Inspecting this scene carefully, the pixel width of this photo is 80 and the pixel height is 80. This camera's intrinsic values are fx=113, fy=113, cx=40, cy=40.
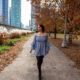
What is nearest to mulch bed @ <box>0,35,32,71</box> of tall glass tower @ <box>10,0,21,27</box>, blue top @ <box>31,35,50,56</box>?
blue top @ <box>31,35,50,56</box>

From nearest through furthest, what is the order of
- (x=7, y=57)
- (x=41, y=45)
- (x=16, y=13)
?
(x=41, y=45)
(x=7, y=57)
(x=16, y=13)

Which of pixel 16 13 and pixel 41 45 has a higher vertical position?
pixel 16 13

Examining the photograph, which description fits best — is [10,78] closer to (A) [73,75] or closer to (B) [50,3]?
(A) [73,75]

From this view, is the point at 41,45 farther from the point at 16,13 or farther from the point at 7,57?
the point at 16,13

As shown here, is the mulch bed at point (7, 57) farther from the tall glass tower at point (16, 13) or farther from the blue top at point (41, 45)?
the tall glass tower at point (16, 13)

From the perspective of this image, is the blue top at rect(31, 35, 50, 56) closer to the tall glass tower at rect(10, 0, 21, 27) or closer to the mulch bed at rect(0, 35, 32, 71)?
the mulch bed at rect(0, 35, 32, 71)

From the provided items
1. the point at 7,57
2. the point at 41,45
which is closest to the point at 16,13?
the point at 7,57

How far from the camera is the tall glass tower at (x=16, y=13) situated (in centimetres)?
13473

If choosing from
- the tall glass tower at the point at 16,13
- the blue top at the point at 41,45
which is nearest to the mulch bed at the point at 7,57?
the blue top at the point at 41,45

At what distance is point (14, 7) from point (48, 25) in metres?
135

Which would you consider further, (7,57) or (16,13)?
(16,13)

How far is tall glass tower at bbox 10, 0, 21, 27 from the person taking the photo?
134725 mm

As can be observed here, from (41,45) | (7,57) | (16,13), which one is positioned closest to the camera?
(41,45)

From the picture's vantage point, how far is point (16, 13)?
14038 cm
